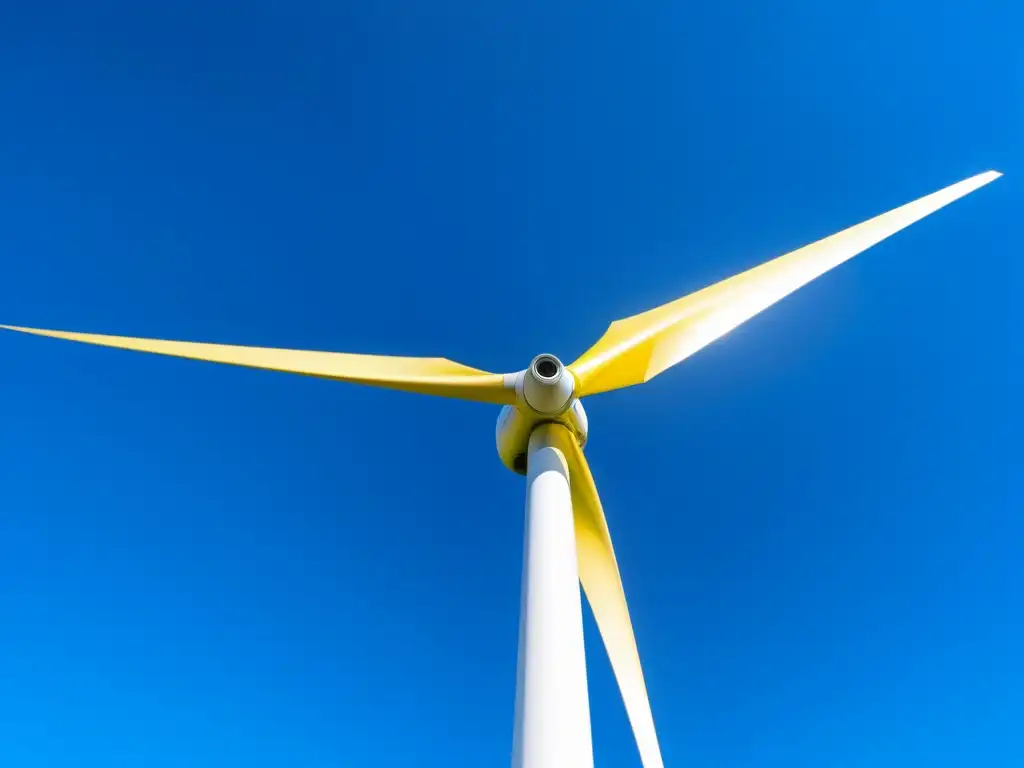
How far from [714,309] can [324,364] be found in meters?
7.81

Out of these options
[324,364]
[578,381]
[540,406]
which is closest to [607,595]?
[540,406]

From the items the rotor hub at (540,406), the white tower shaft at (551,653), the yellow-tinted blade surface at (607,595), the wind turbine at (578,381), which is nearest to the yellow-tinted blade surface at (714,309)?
the wind turbine at (578,381)

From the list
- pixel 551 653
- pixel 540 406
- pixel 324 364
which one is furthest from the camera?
pixel 324 364

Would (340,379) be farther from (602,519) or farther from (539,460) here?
(602,519)

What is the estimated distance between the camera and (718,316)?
13.0 m

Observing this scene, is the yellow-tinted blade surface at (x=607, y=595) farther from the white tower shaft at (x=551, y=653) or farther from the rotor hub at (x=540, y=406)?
the white tower shaft at (x=551, y=653)

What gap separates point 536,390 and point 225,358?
5.48 m

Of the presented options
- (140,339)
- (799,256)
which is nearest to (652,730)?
(799,256)

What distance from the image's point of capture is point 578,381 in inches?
468

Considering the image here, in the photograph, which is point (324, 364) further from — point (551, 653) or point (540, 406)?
point (551, 653)

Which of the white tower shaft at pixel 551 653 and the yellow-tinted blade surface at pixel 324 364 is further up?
the yellow-tinted blade surface at pixel 324 364

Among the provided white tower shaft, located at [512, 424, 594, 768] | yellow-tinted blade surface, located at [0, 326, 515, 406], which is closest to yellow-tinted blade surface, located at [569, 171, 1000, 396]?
yellow-tinted blade surface, located at [0, 326, 515, 406]

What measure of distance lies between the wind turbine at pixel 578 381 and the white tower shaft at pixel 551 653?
0.09 ft

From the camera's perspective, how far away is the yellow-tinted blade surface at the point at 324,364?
10891mm
